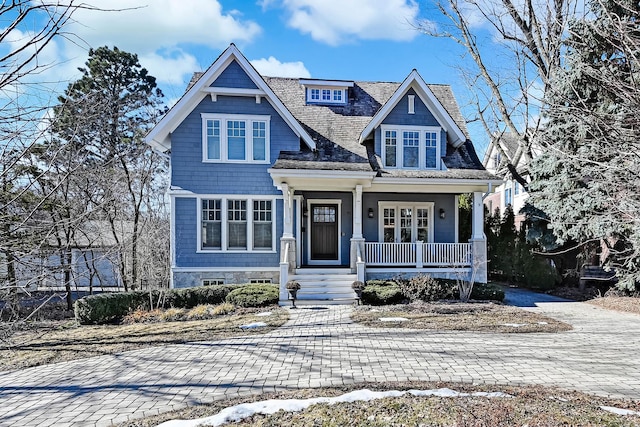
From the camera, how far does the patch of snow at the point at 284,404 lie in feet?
13.3

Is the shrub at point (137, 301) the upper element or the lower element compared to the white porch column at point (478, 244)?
lower

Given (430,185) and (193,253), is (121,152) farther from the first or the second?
(430,185)

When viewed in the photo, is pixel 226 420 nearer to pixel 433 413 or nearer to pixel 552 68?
pixel 433 413

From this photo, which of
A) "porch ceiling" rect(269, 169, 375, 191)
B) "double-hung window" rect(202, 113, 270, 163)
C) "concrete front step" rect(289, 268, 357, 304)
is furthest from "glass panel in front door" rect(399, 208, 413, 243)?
"double-hung window" rect(202, 113, 270, 163)

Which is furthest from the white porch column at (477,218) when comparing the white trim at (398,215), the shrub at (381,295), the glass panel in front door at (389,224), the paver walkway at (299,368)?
the paver walkway at (299,368)

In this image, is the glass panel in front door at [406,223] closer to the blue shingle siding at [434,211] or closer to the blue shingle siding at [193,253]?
the blue shingle siding at [434,211]

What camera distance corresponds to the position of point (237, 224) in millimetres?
13508

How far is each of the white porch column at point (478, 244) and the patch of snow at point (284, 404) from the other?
923 centimetres

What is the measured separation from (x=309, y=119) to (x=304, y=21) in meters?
3.88

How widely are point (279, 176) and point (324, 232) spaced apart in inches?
148

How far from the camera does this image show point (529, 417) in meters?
3.94

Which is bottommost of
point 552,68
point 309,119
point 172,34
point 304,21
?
point 172,34

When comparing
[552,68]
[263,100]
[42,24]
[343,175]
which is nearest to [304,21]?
[263,100]

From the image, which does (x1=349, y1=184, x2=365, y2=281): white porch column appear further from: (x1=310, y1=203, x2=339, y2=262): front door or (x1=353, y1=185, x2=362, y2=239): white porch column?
(x1=310, y1=203, x2=339, y2=262): front door
